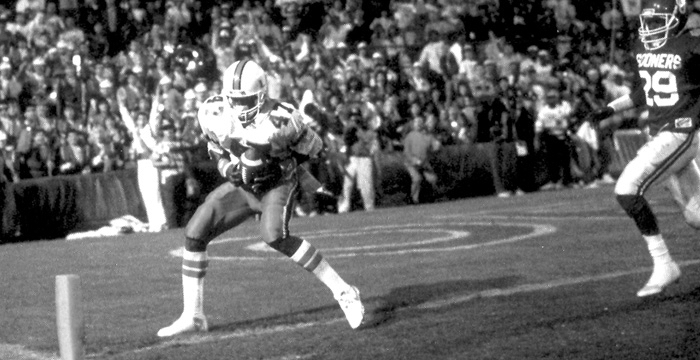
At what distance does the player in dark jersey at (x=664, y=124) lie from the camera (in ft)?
29.7

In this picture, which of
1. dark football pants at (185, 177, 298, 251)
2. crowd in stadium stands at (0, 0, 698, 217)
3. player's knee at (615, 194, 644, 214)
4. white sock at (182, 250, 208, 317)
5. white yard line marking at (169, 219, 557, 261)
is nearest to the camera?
dark football pants at (185, 177, 298, 251)

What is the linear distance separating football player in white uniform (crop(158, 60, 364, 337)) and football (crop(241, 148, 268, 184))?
0.04 metres

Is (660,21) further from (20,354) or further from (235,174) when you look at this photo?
(20,354)

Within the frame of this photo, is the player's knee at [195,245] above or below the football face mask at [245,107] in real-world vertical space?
below

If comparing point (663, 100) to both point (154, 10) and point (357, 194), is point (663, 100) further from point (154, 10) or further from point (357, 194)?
point (154, 10)

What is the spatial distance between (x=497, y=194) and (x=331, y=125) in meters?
3.68

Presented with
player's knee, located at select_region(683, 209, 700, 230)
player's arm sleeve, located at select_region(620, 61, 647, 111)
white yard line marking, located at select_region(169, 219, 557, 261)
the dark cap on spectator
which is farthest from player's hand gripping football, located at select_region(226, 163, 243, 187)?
the dark cap on spectator

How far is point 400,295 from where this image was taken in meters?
9.61

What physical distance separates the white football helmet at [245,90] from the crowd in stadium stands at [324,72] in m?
9.94

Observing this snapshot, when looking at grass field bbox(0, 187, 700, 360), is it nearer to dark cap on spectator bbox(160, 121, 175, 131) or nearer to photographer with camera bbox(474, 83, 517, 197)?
dark cap on spectator bbox(160, 121, 175, 131)

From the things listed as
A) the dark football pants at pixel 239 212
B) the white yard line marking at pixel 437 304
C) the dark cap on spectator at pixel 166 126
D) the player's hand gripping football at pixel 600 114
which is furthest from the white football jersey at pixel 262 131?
the dark cap on spectator at pixel 166 126

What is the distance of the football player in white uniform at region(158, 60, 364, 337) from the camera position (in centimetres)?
825

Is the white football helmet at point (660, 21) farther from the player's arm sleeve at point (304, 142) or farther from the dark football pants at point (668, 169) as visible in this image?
the player's arm sleeve at point (304, 142)

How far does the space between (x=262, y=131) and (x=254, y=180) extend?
34 centimetres
